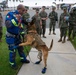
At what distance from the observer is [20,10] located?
550 centimetres

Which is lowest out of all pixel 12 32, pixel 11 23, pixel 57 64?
pixel 57 64

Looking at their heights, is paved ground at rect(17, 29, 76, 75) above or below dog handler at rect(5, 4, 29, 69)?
below

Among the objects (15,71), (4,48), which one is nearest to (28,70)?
(15,71)

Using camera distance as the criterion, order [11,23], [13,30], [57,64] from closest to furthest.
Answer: [11,23] → [13,30] → [57,64]

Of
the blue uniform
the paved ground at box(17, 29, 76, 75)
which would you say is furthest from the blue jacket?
the paved ground at box(17, 29, 76, 75)

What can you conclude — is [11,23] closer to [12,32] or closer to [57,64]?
[12,32]

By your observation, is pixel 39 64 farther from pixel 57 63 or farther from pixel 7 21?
pixel 7 21

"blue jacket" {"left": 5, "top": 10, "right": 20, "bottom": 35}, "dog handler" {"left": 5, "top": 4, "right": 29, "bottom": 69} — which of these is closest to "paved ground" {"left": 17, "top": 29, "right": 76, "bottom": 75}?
"dog handler" {"left": 5, "top": 4, "right": 29, "bottom": 69}

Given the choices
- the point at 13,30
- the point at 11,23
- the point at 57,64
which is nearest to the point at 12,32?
the point at 13,30

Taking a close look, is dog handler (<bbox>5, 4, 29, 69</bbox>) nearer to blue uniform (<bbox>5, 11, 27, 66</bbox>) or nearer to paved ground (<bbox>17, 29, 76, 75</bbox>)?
blue uniform (<bbox>5, 11, 27, 66</bbox>)

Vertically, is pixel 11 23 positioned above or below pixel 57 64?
above

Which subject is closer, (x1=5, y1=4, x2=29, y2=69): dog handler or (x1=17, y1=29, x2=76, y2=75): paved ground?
(x1=5, y1=4, x2=29, y2=69): dog handler

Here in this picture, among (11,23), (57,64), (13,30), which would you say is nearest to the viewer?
(11,23)

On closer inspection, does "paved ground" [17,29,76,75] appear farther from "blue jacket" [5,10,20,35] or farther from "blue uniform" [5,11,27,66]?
"blue jacket" [5,10,20,35]
